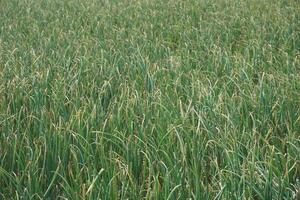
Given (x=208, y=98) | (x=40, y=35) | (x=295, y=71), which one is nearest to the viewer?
(x=208, y=98)

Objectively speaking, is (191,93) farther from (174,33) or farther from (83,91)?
(174,33)

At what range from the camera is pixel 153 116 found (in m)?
2.06

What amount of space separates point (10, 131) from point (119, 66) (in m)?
1.17

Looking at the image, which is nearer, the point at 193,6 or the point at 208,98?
the point at 208,98

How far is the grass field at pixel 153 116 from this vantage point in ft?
5.01

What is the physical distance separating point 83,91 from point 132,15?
2.83 meters

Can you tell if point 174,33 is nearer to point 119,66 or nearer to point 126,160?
point 119,66

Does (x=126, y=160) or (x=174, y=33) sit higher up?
(x=126, y=160)

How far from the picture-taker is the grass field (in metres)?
1.53

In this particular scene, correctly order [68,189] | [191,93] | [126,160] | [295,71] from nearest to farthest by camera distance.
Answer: [68,189]
[126,160]
[191,93]
[295,71]

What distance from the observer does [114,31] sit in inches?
164

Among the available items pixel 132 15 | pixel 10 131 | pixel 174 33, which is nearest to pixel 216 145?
pixel 10 131

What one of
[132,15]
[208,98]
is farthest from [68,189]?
[132,15]

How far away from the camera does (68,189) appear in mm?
1502
